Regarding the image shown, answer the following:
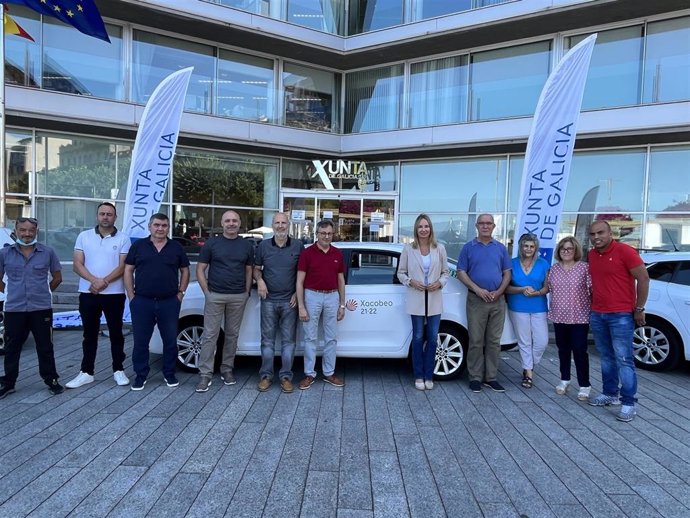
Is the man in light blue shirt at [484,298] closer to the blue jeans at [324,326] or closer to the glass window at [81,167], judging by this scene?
the blue jeans at [324,326]

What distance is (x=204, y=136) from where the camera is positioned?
514 inches

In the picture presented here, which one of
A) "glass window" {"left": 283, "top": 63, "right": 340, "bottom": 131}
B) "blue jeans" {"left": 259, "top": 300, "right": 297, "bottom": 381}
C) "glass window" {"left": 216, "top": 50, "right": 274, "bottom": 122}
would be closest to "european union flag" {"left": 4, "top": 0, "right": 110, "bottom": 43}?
"glass window" {"left": 216, "top": 50, "right": 274, "bottom": 122}

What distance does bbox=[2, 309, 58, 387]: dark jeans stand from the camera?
4840 millimetres

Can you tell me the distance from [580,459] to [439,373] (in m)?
2.04

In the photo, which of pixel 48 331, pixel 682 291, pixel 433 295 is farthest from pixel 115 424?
pixel 682 291

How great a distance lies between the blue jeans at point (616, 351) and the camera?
4.58m

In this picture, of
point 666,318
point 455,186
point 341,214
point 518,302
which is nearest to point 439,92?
point 455,186

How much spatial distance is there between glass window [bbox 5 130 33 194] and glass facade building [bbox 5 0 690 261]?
1.4 inches

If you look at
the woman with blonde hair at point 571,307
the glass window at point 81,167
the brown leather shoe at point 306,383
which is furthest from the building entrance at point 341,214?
the woman with blonde hair at point 571,307

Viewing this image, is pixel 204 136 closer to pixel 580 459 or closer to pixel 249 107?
pixel 249 107

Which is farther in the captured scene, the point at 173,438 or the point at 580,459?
the point at 173,438

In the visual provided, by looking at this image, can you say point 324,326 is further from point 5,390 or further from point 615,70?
point 615,70

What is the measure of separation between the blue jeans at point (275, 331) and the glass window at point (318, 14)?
1151 cm

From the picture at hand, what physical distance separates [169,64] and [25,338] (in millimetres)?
10578
